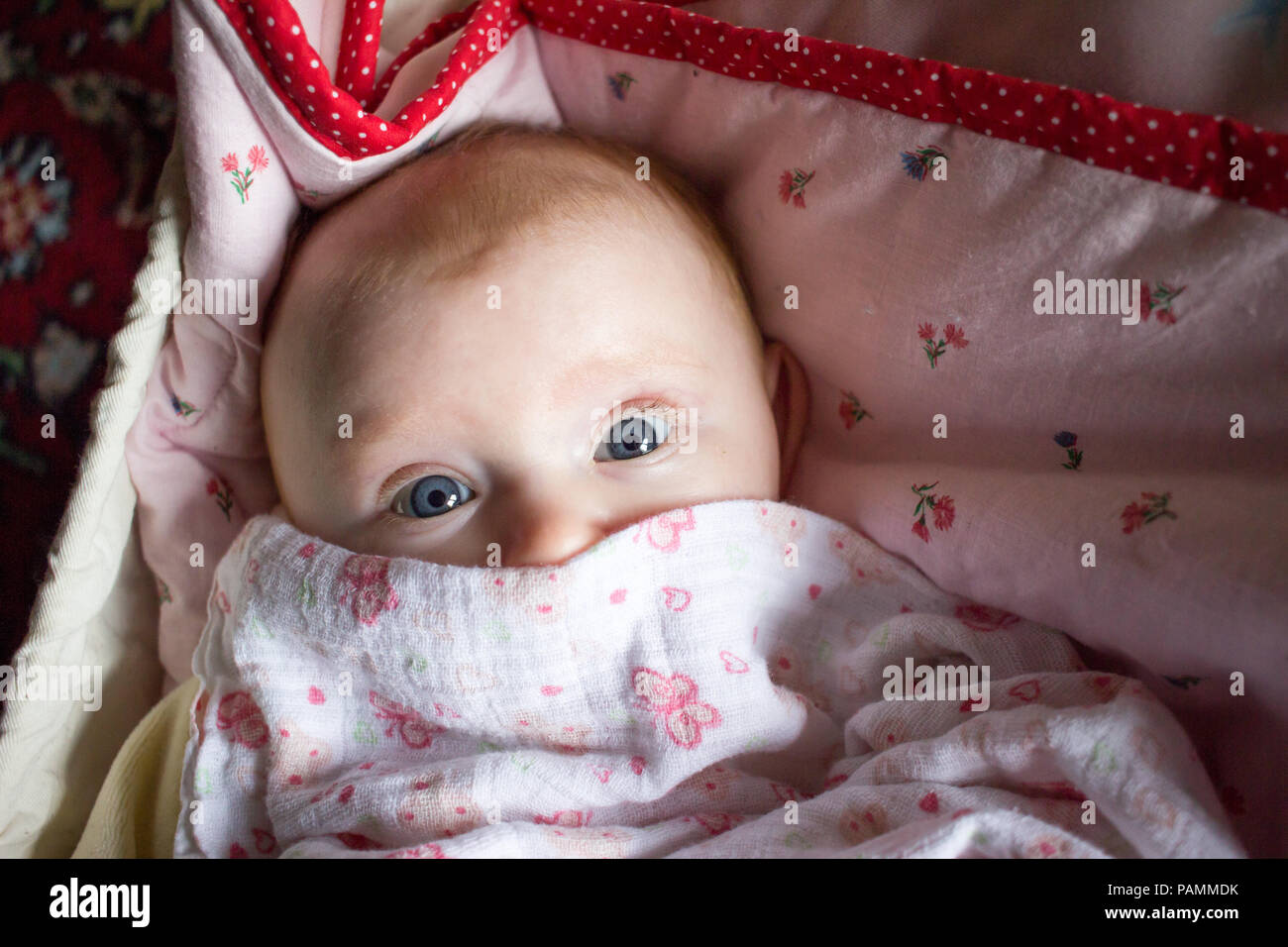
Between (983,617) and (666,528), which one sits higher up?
(666,528)

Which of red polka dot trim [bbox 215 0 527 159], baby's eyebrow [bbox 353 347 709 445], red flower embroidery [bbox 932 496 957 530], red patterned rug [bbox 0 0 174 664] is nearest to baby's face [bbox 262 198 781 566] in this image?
baby's eyebrow [bbox 353 347 709 445]

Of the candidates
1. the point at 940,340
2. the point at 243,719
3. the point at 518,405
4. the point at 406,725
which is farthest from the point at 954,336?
the point at 243,719

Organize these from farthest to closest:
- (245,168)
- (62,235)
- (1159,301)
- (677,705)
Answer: (62,235), (245,168), (677,705), (1159,301)

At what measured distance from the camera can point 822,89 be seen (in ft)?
3.43

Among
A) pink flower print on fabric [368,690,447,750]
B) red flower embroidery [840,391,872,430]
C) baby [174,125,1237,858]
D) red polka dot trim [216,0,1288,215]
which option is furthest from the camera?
red flower embroidery [840,391,872,430]

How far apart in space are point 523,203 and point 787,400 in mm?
428

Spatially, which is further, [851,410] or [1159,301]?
[851,410]

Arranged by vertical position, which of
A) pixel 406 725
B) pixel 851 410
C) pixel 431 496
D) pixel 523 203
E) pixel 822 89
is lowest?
pixel 406 725

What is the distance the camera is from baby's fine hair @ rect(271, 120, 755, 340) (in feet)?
3.38

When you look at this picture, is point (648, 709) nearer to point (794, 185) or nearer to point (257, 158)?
point (794, 185)

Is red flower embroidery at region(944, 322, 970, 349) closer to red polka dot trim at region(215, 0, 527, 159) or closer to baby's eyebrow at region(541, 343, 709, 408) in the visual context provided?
baby's eyebrow at region(541, 343, 709, 408)

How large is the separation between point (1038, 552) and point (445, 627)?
0.61 meters

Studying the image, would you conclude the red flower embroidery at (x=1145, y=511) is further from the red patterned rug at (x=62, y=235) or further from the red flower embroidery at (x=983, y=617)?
the red patterned rug at (x=62, y=235)

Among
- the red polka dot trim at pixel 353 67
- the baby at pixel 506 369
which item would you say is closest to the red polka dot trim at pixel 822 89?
the red polka dot trim at pixel 353 67
